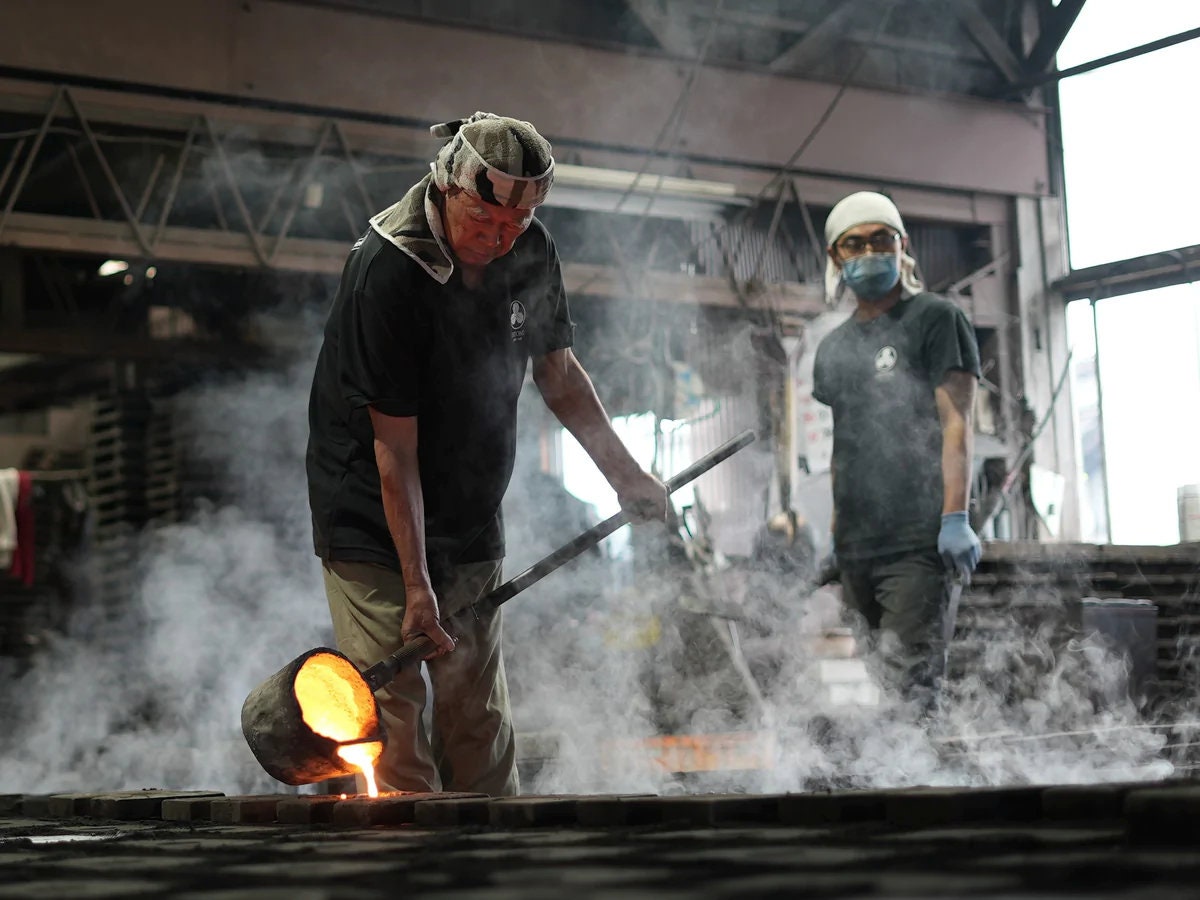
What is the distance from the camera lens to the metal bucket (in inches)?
124

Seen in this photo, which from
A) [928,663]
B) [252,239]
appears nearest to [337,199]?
[252,239]

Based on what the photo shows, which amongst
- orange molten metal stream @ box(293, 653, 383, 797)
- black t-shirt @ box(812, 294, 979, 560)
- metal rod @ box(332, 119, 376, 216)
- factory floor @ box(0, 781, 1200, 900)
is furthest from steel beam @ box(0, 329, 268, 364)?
factory floor @ box(0, 781, 1200, 900)

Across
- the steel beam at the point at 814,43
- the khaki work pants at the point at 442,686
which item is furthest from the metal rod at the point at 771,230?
the khaki work pants at the point at 442,686

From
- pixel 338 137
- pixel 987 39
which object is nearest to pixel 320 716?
pixel 338 137

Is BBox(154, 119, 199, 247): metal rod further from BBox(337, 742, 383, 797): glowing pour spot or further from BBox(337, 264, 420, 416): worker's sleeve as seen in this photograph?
BBox(337, 742, 383, 797): glowing pour spot

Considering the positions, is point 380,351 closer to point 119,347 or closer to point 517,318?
point 517,318

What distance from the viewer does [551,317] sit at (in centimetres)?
374

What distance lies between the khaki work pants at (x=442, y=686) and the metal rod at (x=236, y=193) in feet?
23.3

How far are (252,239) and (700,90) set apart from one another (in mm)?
4320

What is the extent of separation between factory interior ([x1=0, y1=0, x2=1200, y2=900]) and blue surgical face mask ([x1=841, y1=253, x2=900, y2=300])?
0.12 feet

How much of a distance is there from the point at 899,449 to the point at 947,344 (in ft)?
1.26

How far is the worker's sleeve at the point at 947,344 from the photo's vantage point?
4.73 meters

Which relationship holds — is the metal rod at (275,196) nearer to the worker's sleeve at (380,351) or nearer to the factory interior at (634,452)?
the factory interior at (634,452)

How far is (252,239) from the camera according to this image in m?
10.4
